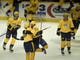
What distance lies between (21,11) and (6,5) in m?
0.82

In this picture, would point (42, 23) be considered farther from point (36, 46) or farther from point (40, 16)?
point (36, 46)

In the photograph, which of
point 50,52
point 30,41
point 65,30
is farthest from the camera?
point 50,52

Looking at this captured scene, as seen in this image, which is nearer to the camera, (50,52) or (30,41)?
(30,41)

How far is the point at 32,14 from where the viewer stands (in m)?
17.6

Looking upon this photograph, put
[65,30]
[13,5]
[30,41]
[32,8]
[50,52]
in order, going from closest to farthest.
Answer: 1. [30,41]
2. [65,30]
3. [50,52]
4. [32,8]
5. [13,5]

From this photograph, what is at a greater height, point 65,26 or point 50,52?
point 65,26

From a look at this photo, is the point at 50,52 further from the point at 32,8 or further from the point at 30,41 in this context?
the point at 32,8

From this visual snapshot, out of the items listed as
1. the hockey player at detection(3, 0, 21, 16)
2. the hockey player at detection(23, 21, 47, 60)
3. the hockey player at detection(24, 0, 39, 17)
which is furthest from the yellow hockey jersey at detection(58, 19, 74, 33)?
the hockey player at detection(3, 0, 21, 16)

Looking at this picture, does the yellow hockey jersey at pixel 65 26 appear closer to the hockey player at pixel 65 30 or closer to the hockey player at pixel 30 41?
the hockey player at pixel 65 30

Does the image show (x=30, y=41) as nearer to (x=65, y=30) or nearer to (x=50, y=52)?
(x=65, y=30)

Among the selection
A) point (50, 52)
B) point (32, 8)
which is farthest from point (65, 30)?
point (32, 8)

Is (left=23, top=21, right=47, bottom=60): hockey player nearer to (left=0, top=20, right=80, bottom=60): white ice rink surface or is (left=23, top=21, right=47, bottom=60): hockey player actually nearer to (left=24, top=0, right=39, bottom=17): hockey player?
(left=0, top=20, right=80, bottom=60): white ice rink surface

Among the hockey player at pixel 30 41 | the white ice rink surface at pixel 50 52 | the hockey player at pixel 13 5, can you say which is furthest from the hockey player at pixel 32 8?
the hockey player at pixel 30 41

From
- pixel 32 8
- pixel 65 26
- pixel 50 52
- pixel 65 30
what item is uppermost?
pixel 32 8
